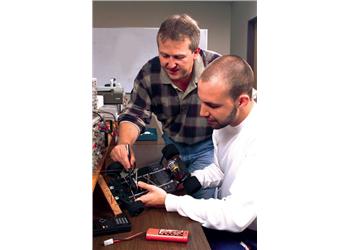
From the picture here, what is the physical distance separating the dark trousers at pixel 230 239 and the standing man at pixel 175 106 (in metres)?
0.20

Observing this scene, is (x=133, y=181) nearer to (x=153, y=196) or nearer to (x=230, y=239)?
(x=153, y=196)

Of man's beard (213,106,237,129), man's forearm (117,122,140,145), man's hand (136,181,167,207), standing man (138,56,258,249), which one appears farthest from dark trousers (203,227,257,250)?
man's forearm (117,122,140,145)

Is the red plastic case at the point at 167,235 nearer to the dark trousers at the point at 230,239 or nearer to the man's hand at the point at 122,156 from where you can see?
the dark trousers at the point at 230,239

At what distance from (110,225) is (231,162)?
0.41m

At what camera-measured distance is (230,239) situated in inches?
44.3

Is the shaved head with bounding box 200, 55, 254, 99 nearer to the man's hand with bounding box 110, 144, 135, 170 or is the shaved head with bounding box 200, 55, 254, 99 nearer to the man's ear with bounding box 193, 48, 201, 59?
the man's ear with bounding box 193, 48, 201, 59

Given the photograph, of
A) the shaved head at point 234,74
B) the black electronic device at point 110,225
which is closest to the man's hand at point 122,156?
the black electronic device at point 110,225

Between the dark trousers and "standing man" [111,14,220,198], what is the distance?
7.8 inches

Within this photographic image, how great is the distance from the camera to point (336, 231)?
0.81m

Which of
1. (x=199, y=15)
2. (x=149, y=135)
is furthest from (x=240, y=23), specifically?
(x=149, y=135)

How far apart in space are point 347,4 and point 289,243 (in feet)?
1.56

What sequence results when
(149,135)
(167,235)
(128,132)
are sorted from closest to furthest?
(167,235)
(128,132)
(149,135)
